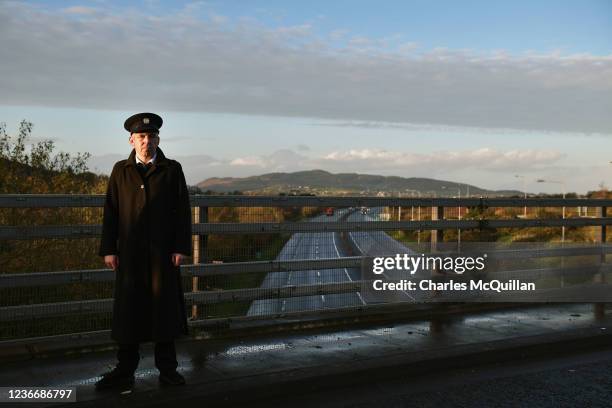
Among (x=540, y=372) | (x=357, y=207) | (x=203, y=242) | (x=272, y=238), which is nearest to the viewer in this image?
(x=540, y=372)

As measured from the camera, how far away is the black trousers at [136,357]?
5.07 metres

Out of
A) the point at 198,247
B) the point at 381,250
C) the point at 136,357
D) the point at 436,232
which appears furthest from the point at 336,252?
the point at 136,357

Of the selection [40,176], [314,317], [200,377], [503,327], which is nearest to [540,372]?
[503,327]

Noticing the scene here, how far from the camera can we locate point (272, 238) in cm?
754

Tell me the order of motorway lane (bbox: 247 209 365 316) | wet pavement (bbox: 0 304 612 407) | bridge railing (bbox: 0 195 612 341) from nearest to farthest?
wet pavement (bbox: 0 304 612 407) < bridge railing (bbox: 0 195 612 341) < motorway lane (bbox: 247 209 365 316)

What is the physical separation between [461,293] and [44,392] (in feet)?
17.5

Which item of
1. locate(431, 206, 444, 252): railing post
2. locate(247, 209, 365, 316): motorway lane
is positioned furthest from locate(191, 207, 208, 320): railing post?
locate(431, 206, 444, 252): railing post

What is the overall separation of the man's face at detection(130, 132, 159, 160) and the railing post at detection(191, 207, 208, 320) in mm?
1936

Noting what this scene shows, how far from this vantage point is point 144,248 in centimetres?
499

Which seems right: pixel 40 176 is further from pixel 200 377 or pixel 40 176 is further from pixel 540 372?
pixel 540 372

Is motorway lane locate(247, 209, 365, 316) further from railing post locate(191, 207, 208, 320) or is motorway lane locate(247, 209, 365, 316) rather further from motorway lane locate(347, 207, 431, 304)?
railing post locate(191, 207, 208, 320)

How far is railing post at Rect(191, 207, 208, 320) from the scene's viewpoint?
23.0 ft

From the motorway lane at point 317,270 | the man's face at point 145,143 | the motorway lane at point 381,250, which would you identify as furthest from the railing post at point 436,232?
the man's face at point 145,143
